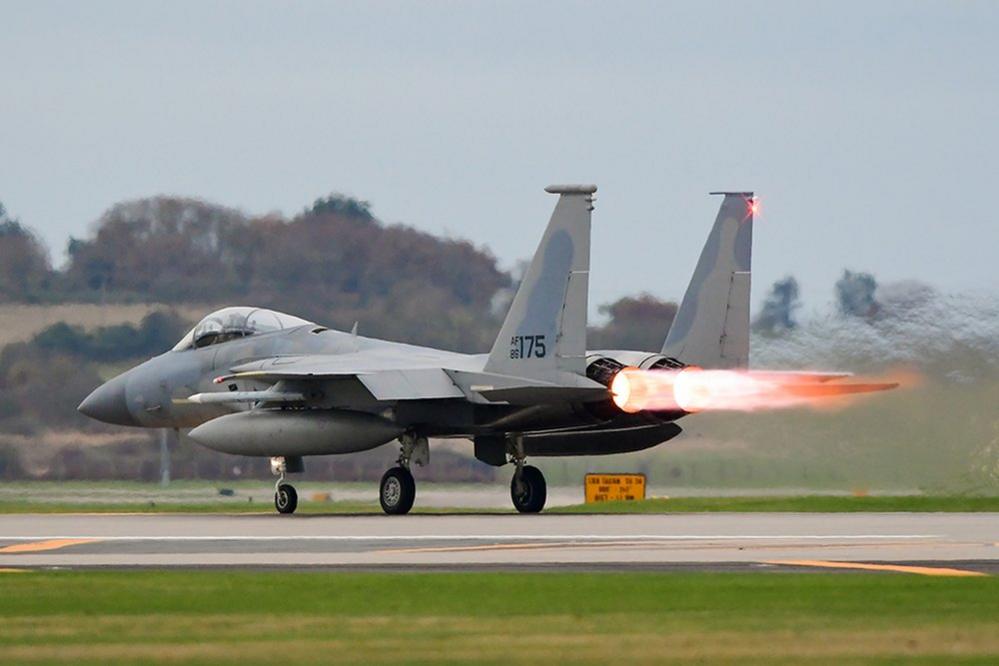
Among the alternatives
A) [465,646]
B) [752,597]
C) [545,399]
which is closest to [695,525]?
[545,399]

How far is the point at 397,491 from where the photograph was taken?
1221 inches

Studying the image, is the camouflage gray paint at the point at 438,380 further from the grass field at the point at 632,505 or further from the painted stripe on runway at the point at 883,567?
the painted stripe on runway at the point at 883,567

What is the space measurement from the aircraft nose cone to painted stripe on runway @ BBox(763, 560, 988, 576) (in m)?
17.5

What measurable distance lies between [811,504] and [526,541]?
1146 centimetres

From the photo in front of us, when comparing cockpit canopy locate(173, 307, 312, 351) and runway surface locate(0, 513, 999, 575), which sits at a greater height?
cockpit canopy locate(173, 307, 312, 351)

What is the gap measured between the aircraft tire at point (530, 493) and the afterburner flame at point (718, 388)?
276cm

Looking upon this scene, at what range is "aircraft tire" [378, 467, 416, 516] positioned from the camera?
102 ft

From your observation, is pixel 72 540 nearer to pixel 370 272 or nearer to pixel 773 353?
pixel 773 353

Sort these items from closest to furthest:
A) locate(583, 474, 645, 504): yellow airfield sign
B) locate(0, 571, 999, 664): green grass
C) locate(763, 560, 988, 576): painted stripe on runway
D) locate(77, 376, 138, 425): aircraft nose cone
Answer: locate(0, 571, 999, 664): green grass
locate(763, 560, 988, 576): painted stripe on runway
locate(77, 376, 138, 425): aircraft nose cone
locate(583, 474, 645, 504): yellow airfield sign

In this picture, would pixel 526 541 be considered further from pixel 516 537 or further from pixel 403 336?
pixel 403 336

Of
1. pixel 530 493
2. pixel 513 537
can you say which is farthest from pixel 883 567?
pixel 530 493

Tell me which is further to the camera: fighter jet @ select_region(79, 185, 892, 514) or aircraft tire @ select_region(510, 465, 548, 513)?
aircraft tire @ select_region(510, 465, 548, 513)

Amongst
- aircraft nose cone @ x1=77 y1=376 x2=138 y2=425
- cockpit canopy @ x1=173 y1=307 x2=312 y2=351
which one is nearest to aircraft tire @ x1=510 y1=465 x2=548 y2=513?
cockpit canopy @ x1=173 y1=307 x2=312 y2=351

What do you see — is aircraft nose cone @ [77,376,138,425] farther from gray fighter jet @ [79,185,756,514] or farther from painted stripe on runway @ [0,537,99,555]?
painted stripe on runway @ [0,537,99,555]
